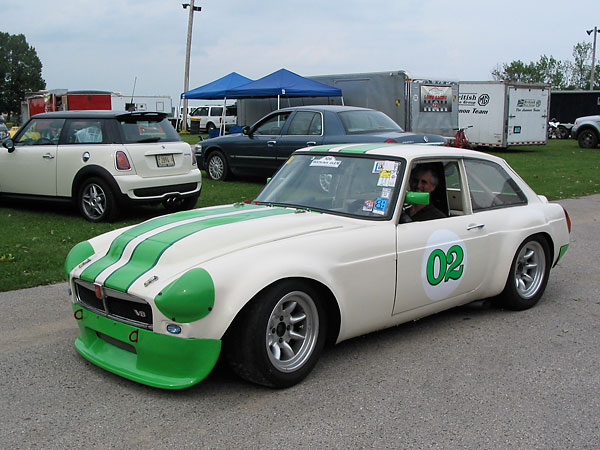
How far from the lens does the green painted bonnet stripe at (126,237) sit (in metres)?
3.96

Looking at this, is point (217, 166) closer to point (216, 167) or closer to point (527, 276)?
point (216, 167)

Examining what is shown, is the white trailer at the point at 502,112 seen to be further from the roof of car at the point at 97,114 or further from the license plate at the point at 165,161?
the license plate at the point at 165,161

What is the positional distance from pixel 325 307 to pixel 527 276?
2342 millimetres

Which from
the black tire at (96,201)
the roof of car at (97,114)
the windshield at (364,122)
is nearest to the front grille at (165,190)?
A: the black tire at (96,201)

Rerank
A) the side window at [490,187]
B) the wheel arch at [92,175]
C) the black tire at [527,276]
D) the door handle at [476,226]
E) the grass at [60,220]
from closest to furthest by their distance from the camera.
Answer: the door handle at [476,226], the side window at [490,187], the black tire at [527,276], the grass at [60,220], the wheel arch at [92,175]

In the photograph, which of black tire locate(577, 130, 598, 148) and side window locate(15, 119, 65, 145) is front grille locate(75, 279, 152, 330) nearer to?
side window locate(15, 119, 65, 145)

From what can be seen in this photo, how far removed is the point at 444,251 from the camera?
4.64 meters

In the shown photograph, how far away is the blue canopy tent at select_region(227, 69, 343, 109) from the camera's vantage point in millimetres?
18781

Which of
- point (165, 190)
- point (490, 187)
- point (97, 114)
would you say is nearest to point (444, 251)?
point (490, 187)

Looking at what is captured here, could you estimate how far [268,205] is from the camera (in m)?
4.88

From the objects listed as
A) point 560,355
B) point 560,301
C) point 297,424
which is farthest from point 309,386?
point 560,301

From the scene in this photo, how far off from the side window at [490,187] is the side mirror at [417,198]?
32.5 inches

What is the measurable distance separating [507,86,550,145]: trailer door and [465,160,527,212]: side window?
63.4 feet

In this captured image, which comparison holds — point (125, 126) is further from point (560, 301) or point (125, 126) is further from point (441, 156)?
point (560, 301)
